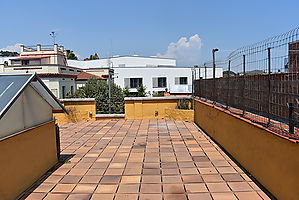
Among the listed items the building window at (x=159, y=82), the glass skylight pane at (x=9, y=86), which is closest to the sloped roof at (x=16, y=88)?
the glass skylight pane at (x=9, y=86)

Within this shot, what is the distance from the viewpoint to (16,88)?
4098mm

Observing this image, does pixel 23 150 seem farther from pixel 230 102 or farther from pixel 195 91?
pixel 195 91

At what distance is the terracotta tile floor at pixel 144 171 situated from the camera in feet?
13.6

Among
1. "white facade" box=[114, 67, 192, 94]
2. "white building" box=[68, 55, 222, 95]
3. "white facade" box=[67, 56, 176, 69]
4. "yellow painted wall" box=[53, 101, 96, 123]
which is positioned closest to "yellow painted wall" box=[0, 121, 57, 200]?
"yellow painted wall" box=[53, 101, 96, 123]

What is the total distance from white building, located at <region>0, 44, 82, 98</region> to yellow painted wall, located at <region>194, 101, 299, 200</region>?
17.0 metres

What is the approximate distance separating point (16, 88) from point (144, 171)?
2984mm

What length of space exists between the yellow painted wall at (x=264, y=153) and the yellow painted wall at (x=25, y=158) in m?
4.16

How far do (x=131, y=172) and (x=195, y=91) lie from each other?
317 inches

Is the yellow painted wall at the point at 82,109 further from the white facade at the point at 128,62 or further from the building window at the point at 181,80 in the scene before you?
the white facade at the point at 128,62

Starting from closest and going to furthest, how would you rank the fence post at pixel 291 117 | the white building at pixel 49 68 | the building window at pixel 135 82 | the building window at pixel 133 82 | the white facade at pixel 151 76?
the fence post at pixel 291 117, the white building at pixel 49 68, the white facade at pixel 151 76, the building window at pixel 133 82, the building window at pixel 135 82

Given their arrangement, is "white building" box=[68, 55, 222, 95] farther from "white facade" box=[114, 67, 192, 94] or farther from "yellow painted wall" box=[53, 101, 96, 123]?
"yellow painted wall" box=[53, 101, 96, 123]

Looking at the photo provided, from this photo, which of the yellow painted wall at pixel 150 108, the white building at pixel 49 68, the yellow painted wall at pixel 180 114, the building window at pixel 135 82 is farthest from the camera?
the building window at pixel 135 82

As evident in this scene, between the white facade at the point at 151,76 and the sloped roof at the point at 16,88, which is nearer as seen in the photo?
the sloped roof at the point at 16,88

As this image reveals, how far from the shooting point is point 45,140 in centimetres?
524
